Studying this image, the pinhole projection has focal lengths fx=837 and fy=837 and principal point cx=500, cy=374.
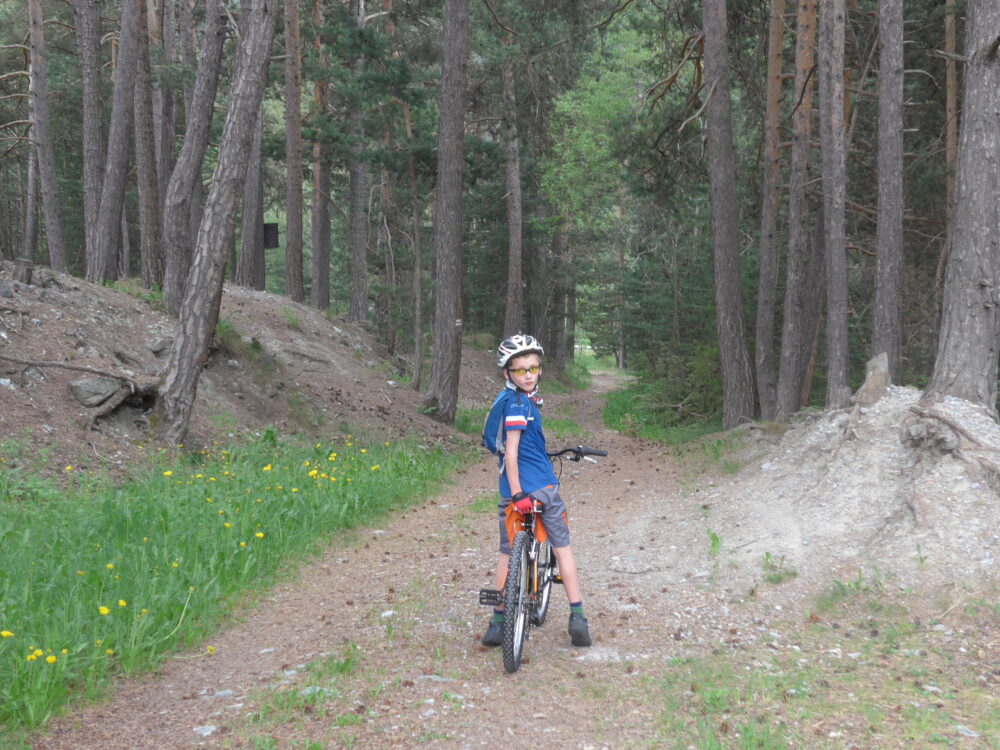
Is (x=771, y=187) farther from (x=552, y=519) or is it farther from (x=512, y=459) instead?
(x=512, y=459)

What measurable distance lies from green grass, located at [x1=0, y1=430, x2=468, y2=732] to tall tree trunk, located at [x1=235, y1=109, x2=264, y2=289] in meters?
12.3

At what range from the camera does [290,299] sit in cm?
1991

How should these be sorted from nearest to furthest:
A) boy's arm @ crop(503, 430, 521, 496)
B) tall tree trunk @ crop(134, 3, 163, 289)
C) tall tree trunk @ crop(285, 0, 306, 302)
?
1. boy's arm @ crop(503, 430, 521, 496)
2. tall tree trunk @ crop(134, 3, 163, 289)
3. tall tree trunk @ crop(285, 0, 306, 302)

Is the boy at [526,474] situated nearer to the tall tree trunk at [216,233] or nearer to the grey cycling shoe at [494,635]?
the grey cycling shoe at [494,635]

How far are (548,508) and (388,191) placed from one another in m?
22.9

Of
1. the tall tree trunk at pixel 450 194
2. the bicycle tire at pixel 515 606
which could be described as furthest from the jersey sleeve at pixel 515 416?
the tall tree trunk at pixel 450 194

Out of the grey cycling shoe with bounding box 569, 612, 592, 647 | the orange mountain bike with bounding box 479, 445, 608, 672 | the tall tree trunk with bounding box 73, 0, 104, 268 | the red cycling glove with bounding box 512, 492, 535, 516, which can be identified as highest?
the tall tree trunk with bounding box 73, 0, 104, 268

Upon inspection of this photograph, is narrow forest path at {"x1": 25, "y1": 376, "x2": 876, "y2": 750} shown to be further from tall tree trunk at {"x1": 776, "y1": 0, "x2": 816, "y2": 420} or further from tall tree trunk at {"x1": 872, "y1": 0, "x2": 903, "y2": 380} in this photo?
tall tree trunk at {"x1": 776, "y1": 0, "x2": 816, "y2": 420}

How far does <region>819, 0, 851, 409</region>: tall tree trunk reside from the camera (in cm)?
1151

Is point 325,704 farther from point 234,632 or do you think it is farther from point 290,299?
point 290,299

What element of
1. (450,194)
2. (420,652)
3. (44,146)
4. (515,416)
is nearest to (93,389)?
(420,652)

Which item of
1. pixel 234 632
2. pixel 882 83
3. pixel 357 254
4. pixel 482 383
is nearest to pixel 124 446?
pixel 234 632

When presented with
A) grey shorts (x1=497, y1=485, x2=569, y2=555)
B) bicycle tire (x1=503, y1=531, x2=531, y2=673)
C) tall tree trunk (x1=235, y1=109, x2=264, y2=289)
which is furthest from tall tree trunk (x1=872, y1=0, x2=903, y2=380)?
tall tree trunk (x1=235, y1=109, x2=264, y2=289)

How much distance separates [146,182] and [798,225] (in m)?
12.3
